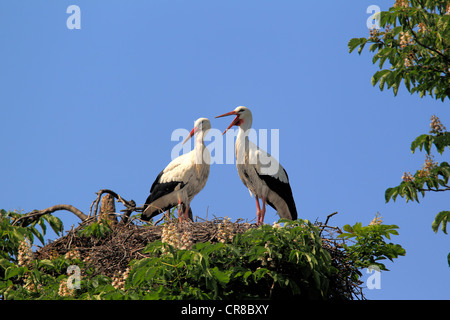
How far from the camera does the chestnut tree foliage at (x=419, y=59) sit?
910 cm

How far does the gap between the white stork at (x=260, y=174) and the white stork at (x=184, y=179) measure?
0.52 m

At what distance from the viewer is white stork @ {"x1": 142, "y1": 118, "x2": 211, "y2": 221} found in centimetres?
1119

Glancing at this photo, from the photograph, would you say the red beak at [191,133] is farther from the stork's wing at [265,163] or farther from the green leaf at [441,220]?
the green leaf at [441,220]

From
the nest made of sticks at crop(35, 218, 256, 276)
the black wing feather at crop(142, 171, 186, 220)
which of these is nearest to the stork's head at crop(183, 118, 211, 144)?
the black wing feather at crop(142, 171, 186, 220)

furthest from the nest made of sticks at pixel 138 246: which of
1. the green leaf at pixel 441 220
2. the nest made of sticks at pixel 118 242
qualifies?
the green leaf at pixel 441 220

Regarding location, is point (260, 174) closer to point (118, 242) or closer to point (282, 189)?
point (282, 189)

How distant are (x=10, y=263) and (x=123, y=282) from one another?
8.27ft

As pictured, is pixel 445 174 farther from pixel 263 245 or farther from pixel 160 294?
pixel 160 294

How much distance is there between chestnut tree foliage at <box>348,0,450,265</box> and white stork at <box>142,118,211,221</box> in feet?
9.92

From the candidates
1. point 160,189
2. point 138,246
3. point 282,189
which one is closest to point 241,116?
point 282,189

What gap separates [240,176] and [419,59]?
347cm

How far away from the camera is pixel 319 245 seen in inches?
307

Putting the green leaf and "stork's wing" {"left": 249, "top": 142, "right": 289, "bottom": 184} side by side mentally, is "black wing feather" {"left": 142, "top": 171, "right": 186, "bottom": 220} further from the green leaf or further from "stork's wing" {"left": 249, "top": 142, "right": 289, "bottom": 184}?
the green leaf
